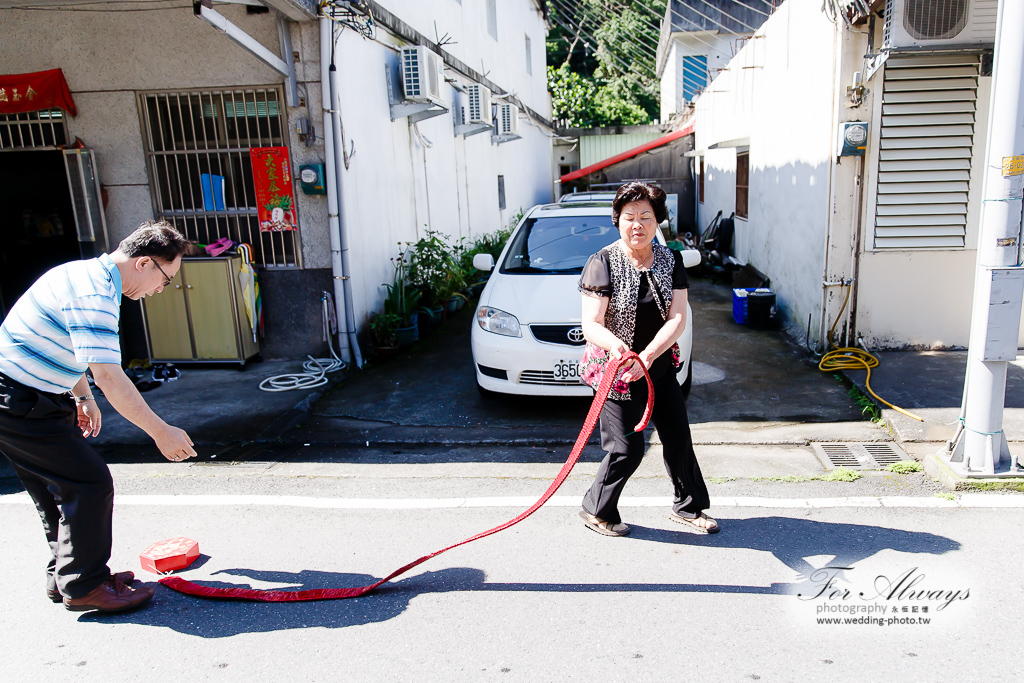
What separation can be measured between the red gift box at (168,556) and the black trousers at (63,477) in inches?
12.3

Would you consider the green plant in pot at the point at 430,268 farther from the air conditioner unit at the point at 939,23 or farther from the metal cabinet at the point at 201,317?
the air conditioner unit at the point at 939,23

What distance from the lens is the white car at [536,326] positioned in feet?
17.9

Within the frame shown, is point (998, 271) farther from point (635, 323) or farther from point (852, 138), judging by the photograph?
point (852, 138)

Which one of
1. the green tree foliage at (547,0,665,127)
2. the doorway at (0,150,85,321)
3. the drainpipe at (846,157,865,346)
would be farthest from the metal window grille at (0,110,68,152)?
the green tree foliage at (547,0,665,127)

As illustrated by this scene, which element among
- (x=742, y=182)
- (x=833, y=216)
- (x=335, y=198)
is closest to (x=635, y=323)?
(x=833, y=216)

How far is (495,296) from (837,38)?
406 centimetres

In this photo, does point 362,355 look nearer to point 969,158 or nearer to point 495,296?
point 495,296

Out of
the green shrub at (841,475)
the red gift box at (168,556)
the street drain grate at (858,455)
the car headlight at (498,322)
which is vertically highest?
the car headlight at (498,322)

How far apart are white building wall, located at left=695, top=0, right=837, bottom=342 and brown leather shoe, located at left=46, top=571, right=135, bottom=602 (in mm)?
6542

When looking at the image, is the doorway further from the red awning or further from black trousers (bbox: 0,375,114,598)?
the red awning

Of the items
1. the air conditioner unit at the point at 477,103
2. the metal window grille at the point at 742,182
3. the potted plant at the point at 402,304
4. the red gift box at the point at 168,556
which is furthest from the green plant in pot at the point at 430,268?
the metal window grille at the point at 742,182

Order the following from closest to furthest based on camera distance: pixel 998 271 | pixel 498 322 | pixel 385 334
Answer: pixel 998 271
pixel 498 322
pixel 385 334

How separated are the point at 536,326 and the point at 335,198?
2.85 metres

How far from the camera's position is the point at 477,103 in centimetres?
1160
